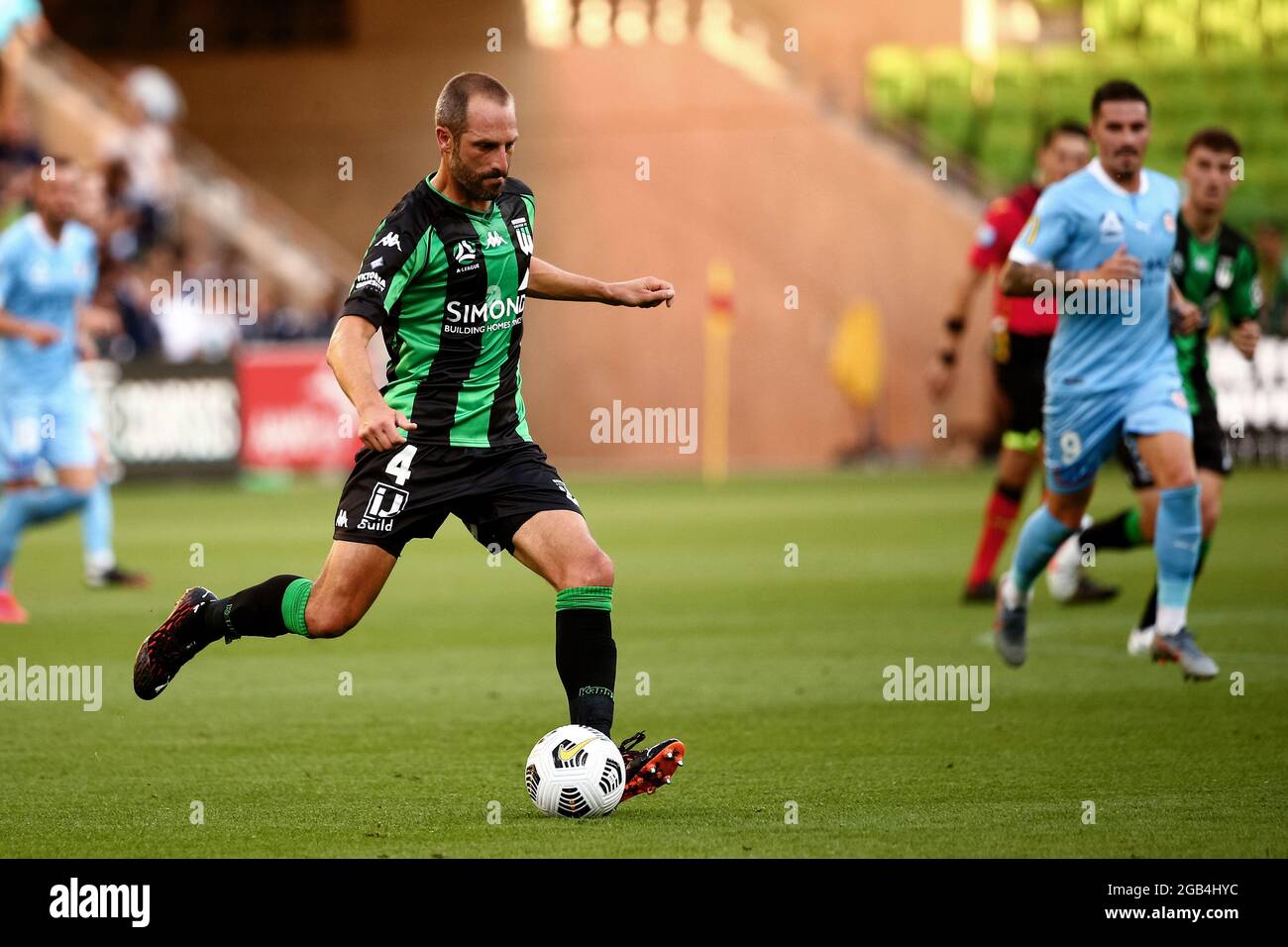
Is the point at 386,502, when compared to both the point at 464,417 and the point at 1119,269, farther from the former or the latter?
the point at 1119,269

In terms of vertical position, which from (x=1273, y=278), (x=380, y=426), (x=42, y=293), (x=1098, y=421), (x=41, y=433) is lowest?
(x=380, y=426)

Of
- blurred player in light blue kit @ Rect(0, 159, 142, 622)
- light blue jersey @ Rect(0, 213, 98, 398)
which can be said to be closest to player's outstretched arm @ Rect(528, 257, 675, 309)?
blurred player in light blue kit @ Rect(0, 159, 142, 622)

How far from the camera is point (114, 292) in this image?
23.7 metres

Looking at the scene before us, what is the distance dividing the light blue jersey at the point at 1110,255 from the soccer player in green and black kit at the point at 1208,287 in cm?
104

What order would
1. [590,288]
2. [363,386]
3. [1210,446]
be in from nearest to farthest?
[363,386] → [590,288] → [1210,446]

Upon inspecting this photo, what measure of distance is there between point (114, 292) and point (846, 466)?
428 inches

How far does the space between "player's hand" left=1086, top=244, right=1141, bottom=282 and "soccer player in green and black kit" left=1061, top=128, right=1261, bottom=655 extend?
1522 millimetres

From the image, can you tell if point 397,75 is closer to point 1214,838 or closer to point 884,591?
point 884,591

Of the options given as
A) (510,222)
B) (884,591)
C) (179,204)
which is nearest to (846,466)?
(179,204)

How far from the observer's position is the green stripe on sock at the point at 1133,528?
10.1 metres

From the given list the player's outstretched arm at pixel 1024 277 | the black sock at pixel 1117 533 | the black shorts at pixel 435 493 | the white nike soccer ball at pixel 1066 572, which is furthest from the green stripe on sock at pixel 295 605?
the white nike soccer ball at pixel 1066 572

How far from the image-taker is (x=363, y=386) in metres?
6.02

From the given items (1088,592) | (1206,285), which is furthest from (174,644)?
(1088,592)

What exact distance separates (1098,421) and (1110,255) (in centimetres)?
71
